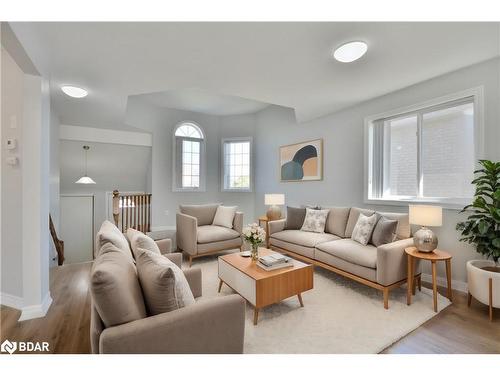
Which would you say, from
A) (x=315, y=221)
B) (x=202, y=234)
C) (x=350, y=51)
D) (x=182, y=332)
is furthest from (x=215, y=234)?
(x=350, y=51)

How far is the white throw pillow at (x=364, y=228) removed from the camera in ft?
9.09

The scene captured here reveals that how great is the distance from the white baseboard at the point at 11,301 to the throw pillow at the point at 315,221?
3317 millimetres

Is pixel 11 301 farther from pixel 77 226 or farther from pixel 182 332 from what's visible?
pixel 77 226

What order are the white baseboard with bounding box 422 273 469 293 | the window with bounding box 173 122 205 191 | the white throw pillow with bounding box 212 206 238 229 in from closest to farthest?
the white baseboard with bounding box 422 273 469 293
the white throw pillow with bounding box 212 206 238 229
the window with bounding box 173 122 205 191

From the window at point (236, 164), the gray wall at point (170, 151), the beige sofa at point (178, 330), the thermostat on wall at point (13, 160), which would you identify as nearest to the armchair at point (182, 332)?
the beige sofa at point (178, 330)

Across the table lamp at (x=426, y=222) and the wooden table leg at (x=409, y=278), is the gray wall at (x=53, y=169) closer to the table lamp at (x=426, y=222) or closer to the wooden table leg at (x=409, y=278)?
the wooden table leg at (x=409, y=278)

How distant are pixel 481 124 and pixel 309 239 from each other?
7.42 ft

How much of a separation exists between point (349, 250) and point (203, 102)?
4.07 meters

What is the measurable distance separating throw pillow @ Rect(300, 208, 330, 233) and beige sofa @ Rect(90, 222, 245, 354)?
2466 mm

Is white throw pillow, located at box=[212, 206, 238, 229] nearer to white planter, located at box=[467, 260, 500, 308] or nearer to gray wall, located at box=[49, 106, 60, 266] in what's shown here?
gray wall, located at box=[49, 106, 60, 266]

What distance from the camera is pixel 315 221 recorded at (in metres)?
3.53

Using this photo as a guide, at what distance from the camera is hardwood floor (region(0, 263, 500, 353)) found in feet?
5.46

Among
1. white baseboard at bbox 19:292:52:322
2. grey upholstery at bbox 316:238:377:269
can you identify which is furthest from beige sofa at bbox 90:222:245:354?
grey upholstery at bbox 316:238:377:269
